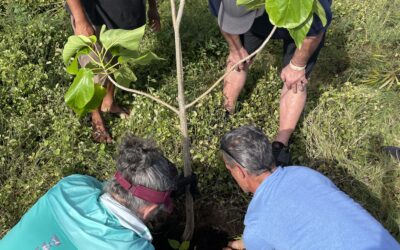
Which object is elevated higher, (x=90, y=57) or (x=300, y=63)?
(x=90, y=57)

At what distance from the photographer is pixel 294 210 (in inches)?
67.4

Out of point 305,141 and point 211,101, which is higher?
point 211,101

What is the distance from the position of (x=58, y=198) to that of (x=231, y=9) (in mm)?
1284

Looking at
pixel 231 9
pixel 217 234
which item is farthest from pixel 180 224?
pixel 231 9

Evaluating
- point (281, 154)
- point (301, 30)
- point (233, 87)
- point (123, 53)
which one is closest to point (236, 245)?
point (281, 154)

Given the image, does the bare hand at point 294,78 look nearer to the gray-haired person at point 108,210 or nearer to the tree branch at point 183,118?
the tree branch at point 183,118

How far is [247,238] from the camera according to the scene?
1.83 metres

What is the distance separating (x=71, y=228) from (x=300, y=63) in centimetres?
164

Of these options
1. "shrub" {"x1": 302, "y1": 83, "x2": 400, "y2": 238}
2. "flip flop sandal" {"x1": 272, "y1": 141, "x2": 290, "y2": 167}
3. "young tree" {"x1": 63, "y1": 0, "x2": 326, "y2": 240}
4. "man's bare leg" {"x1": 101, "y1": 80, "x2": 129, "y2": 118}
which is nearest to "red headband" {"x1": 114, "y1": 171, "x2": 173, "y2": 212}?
"young tree" {"x1": 63, "y1": 0, "x2": 326, "y2": 240}

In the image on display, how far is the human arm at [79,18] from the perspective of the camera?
2.51m

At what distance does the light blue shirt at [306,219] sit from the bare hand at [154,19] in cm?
218

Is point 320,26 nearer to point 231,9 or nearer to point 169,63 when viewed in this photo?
point 231,9

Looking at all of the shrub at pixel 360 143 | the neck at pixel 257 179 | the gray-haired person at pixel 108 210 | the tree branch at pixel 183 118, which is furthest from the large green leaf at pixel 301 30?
the shrub at pixel 360 143

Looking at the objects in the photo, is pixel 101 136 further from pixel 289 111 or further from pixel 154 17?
pixel 289 111
